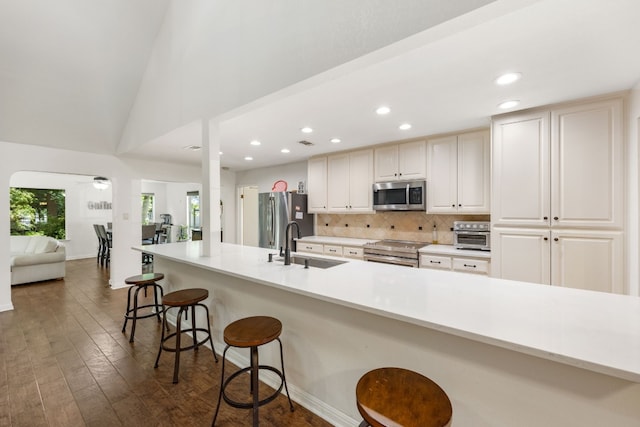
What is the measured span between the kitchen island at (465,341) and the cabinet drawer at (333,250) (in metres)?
1.95

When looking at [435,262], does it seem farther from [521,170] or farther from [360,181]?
[360,181]

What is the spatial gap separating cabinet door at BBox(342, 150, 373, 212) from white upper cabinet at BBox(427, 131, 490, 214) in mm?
873

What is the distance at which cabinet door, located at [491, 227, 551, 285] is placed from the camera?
2537mm

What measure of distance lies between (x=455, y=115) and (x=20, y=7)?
4.49 m

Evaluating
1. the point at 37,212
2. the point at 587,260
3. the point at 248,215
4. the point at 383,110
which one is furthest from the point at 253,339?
the point at 37,212

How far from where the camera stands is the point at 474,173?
10.5 feet

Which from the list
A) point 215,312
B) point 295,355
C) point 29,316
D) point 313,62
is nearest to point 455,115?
point 313,62

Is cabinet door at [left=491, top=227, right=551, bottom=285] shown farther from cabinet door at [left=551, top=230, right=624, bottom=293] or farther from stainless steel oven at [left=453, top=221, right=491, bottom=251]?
stainless steel oven at [left=453, top=221, right=491, bottom=251]

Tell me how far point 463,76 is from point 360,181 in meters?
2.33

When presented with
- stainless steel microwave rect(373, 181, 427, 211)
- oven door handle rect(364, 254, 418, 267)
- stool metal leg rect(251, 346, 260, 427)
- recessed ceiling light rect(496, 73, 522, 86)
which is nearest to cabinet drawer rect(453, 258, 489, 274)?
oven door handle rect(364, 254, 418, 267)

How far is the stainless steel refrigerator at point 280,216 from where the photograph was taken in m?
4.61

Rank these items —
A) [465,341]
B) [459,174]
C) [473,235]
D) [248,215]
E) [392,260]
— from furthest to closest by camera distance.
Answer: [248,215]
[392,260]
[459,174]
[473,235]
[465,341]

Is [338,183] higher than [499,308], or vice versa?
[338,183]

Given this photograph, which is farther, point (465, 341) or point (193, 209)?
point (193, 209)
